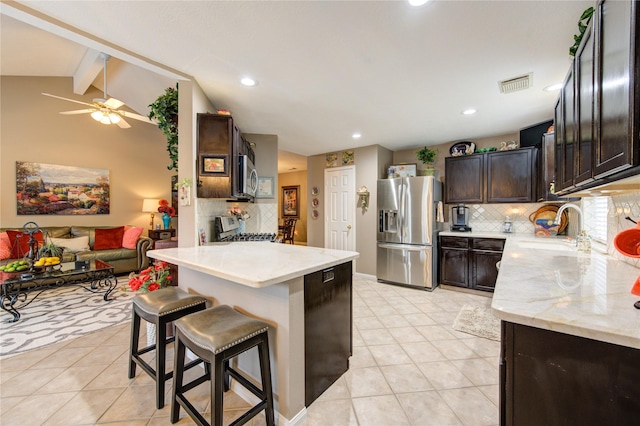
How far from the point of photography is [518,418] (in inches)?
32.9

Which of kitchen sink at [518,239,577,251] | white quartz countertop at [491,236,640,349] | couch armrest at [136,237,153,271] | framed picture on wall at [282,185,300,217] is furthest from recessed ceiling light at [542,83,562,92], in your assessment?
framed picture on wall at [282,185,300,217]

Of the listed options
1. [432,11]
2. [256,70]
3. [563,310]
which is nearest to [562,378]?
[563,310]

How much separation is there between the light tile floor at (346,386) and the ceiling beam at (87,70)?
12.0ft

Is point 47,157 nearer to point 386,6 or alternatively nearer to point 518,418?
point 386,6

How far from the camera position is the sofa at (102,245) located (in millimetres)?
4164

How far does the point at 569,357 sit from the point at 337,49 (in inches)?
84.7

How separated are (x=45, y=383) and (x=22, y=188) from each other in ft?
13.8

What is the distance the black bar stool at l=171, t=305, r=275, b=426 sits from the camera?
3.79 ft

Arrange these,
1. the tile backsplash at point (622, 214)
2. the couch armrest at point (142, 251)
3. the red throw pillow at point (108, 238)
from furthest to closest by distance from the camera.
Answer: the couch armrest at point (142, 251) < the red throw pillow at point (108, 238) < the tile backsplash at point (622, 214)

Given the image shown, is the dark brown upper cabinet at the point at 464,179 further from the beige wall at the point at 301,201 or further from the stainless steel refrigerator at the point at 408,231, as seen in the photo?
the beige wall at the point at 301,201

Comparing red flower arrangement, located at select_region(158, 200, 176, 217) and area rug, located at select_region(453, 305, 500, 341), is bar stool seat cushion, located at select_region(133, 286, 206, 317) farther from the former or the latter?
red flower arrangement, located at select_region(158, 200, 176, 217)

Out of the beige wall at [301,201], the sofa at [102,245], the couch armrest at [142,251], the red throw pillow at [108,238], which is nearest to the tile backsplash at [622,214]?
the sofa at [102,245]

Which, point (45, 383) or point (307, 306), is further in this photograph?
point (45, 383)

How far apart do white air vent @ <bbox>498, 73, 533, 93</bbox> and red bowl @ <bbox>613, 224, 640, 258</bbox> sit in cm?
183
